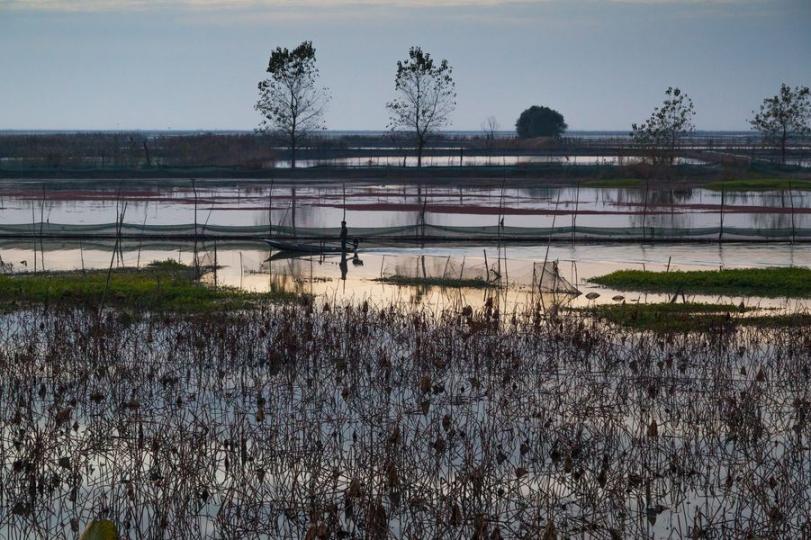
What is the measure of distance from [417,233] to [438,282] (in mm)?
8485

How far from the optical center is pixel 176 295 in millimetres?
18750

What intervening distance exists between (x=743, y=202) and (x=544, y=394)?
38068 mm

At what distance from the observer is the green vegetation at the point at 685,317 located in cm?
1562

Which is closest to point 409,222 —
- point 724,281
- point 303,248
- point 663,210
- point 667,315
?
point 303,248

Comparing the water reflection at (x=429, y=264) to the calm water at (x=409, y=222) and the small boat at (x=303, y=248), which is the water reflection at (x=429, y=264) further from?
the small boat at (x=303, y=248)

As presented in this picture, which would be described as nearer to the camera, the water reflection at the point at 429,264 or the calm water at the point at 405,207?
the water reflection at the point at 429,264

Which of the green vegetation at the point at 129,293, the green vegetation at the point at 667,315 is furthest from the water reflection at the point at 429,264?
the green vegetation at the point at 129,293

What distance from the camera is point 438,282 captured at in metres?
21.4

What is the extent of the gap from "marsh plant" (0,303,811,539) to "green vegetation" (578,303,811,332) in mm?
517

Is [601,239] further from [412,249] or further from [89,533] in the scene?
[89,533]

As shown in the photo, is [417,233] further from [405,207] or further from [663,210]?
[663,210]

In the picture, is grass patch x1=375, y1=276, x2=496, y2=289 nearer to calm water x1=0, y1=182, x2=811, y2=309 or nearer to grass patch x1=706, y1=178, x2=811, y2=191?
calm water x1=0, y1=182, x2=811, y2=309

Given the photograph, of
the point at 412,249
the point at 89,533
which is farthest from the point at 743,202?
the point at 89,533

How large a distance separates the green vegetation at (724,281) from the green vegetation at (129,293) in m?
6.75
